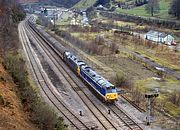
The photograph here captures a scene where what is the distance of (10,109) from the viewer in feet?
87.8

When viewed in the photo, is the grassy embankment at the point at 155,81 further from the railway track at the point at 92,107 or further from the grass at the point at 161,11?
the grass at the point at 161,11

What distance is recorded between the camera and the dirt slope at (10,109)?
2319 cm

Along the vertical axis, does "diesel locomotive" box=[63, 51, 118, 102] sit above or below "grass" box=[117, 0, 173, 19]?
below

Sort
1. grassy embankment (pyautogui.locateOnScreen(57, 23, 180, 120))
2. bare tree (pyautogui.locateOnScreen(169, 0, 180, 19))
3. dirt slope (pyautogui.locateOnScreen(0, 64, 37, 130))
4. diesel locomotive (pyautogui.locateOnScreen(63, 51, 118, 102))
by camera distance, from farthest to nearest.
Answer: bare tree (pyautogui.locateOnScreen(169, 0, 180, 19)) → grassy embankment (pyautogui.locateOnScreen(57, 23, 180, 120)) → diesel locomotive (pyautogui.locateOnScreen(63, 51, 118, 102)) → dirt slope (pyautogui.locateOnScreen(0, 64, 37, 130))

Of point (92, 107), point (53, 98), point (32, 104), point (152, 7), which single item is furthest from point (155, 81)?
point (152, 7)

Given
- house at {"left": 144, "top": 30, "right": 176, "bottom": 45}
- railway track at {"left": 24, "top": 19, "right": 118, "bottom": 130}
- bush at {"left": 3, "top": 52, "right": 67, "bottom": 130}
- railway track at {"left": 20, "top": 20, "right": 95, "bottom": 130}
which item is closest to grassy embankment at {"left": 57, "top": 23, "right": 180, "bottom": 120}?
railway track at {"left": 24, "top": 19, "right": 118, "bottom": 130}

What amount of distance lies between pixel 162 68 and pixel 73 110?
26598mm

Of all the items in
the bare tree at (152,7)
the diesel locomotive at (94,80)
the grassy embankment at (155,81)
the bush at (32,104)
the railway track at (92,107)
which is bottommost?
the grassy embankment at (155,81)

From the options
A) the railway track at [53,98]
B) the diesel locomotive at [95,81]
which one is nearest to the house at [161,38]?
the railway track at [53,98]

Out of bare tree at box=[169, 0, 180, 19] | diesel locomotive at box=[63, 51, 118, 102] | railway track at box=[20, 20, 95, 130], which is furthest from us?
bare tree at box=[169, 0, 180, 19]

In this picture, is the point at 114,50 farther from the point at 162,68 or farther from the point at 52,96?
the point at 52,96

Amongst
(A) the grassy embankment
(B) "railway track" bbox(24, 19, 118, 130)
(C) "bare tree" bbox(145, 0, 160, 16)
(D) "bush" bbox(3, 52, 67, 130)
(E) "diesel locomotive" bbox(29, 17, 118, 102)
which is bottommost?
(A) the grassy embankment

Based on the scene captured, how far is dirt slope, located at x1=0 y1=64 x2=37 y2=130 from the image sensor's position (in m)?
23.2

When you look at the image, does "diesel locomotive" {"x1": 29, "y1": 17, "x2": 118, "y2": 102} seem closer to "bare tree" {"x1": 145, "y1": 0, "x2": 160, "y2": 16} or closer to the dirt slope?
the dirt slope
